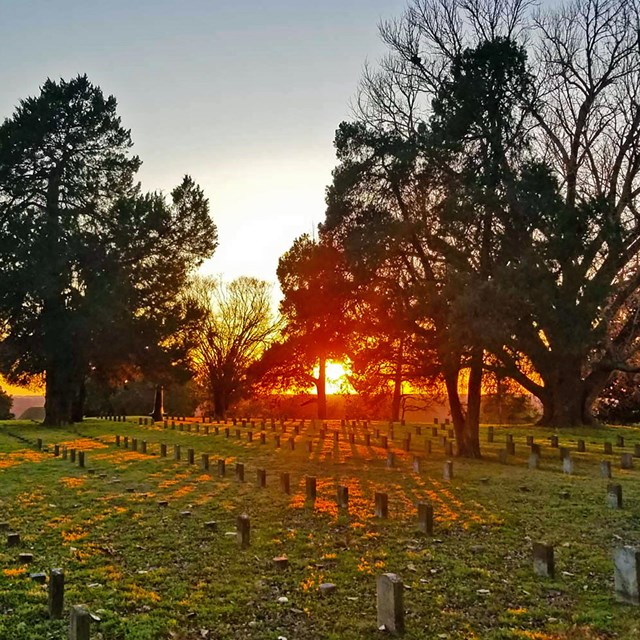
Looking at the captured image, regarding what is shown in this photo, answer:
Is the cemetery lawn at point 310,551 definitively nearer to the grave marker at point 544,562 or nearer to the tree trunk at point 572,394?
the grave marker at point 544,562

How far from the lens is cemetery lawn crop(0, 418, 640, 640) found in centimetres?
495

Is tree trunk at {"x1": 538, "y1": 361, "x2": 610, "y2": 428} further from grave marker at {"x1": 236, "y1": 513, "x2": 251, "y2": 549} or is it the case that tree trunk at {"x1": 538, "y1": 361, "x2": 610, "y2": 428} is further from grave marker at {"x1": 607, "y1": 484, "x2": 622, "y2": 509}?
grave marker at {"x1": 236, "y1": 513, "x2": 251, "y2": 549}

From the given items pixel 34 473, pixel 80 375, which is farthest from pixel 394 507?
pixel 80 375

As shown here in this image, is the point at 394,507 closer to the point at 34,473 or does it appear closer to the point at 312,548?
the point at 312,548

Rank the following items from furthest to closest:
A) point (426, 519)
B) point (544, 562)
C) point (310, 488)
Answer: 1. point (310, 488)
2. point (426, 519)
3. point (544, 562)

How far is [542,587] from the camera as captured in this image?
18.9 feet

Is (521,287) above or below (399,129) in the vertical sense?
below

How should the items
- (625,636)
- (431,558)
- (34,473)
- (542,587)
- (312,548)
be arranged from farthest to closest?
(34,473)
(312,548)
(431,558)
(542,587)
(625,636)

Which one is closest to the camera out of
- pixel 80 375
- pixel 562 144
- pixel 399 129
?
pixel 399 129

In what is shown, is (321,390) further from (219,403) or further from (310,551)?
(310,551)

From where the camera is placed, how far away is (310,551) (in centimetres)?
706

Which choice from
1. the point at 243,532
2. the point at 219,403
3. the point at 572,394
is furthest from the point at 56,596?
the point at 219,403

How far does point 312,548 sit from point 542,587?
2655 millimetres

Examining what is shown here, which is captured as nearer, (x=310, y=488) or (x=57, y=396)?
(x=310, y=488)
